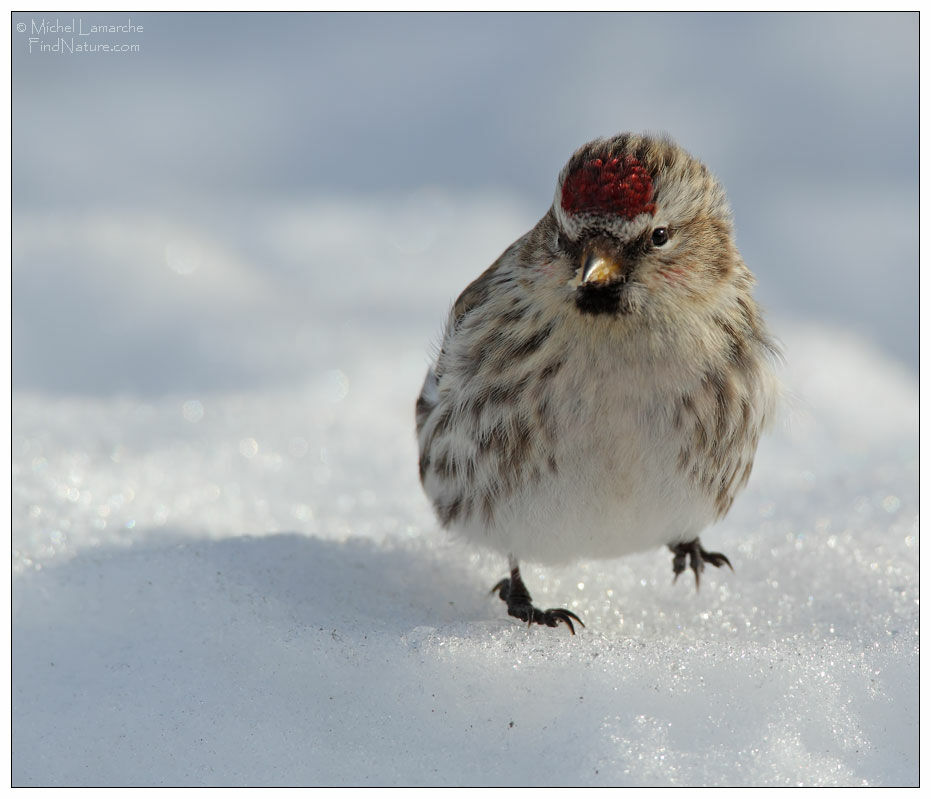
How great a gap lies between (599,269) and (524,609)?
0.79 meters

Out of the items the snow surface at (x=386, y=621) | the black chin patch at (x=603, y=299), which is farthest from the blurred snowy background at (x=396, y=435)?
the black chin patch at (x=603, y=299)

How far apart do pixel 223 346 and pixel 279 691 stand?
2.15 metres

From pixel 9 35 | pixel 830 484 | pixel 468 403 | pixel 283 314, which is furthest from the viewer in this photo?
pixel 283 314

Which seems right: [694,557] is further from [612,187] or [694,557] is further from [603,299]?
[612,187]

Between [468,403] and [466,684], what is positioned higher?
[468,403]

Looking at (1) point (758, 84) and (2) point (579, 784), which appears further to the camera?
(1) point (758, 84)

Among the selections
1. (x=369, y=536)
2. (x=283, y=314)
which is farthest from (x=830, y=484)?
(x=283, y=314)

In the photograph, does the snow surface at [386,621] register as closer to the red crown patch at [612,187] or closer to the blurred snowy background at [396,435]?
the blurred snowy background at [396,435]

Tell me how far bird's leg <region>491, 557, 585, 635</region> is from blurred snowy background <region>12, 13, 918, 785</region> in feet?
0.35

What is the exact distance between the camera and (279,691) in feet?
5.70

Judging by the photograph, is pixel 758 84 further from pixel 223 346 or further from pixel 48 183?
pixel 48 183

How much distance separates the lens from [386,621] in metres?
1.99

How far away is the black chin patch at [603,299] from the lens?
1.71 m

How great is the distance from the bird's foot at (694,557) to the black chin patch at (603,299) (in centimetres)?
75
